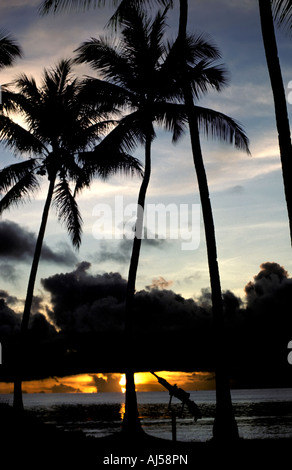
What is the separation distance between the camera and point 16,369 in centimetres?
2047

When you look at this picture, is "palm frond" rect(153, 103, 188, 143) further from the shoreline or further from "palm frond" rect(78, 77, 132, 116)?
the shoreline

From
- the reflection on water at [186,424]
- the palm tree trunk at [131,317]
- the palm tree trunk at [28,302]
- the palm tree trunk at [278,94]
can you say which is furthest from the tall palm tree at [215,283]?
the palm tree trunk at [28,302]

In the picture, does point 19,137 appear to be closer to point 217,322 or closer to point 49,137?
point 49,137

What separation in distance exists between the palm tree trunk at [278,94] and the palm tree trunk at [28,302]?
13.5 m

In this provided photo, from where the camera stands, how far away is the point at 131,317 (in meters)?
17.4

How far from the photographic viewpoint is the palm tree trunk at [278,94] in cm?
948

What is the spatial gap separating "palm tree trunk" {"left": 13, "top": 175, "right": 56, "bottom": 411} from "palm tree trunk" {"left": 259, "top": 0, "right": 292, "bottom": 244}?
44.4 ft

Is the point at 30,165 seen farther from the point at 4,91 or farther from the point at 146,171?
the point at 146,171

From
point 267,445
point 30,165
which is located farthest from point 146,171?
point 267,445

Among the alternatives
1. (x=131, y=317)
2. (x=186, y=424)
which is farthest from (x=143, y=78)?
(x=186, y=424)

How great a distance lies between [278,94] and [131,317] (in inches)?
A: 379
